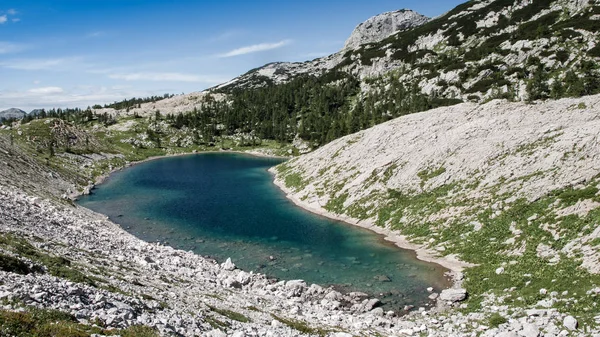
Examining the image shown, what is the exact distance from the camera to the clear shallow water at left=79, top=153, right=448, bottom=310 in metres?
43.4

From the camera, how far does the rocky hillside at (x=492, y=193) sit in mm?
35544

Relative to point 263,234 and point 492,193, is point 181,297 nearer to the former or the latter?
point 263,234

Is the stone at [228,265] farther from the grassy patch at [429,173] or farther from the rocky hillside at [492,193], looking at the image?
the grassy patch at [429,173]

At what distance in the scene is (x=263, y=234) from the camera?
60.9 m

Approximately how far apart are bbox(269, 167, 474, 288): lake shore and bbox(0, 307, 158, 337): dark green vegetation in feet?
109

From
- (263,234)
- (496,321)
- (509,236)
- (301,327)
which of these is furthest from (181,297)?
(509,236)

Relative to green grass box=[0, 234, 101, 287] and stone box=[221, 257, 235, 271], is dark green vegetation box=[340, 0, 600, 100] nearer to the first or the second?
stone box=[221, 257, 235, 271]

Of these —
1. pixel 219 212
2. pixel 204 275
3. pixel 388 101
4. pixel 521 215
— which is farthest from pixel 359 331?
pixel 388 101

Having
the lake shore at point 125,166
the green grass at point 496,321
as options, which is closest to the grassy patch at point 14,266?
the green grass at point 496,321

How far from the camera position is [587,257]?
34.7 m

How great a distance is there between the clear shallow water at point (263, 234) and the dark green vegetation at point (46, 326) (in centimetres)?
2615

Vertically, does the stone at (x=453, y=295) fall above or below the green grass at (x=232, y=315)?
below

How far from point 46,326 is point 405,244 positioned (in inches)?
1800

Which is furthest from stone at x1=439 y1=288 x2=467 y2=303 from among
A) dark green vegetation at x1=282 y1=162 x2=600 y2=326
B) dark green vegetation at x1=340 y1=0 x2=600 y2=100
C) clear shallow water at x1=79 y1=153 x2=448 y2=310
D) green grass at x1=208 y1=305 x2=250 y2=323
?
dark green vegetation at x1=340 y1=0 x2=600 y2=100
